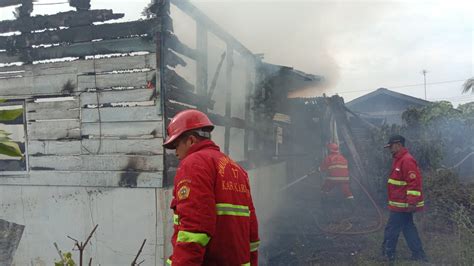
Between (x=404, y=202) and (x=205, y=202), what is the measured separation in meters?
4.50

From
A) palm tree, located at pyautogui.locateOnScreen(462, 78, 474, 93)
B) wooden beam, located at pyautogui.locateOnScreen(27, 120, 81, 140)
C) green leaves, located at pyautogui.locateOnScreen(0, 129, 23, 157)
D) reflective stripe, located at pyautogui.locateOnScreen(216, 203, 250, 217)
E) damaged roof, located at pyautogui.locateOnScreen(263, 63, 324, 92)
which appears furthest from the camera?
palm tree, located at pyautogui.locateOnScreen(462, 78, 474, 93)

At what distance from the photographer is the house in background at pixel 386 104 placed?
19.2 metres

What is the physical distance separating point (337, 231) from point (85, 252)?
4766mm

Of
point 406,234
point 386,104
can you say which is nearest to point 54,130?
point 406,234

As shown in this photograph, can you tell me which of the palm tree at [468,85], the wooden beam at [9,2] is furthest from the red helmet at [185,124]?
the palm tree at [468,85]

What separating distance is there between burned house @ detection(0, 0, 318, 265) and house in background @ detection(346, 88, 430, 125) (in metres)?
16.0

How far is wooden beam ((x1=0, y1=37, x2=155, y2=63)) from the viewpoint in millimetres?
4500

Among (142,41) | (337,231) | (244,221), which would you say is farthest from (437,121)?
(244,221)

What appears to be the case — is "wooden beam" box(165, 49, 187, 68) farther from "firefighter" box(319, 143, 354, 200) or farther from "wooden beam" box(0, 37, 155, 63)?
"firefighter" box(319, 143, 354, 200)

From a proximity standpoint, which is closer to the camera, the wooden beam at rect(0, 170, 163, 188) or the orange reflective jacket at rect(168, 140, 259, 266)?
the orange reflective jacket at rect(168, 140, 259, 266)

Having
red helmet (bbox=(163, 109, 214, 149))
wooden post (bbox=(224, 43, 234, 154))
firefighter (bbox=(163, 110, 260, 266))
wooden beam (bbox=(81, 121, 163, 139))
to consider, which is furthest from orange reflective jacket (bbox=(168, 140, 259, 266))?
wooden post (bbox=(224, 43, 234, 154))

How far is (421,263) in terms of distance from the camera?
215 inches

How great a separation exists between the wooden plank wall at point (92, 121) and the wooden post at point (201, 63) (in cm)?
105

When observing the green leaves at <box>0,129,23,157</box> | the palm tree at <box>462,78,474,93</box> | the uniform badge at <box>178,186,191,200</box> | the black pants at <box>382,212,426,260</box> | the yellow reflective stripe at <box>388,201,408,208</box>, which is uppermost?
the palm tree at <box>462,78,474,93</box>
